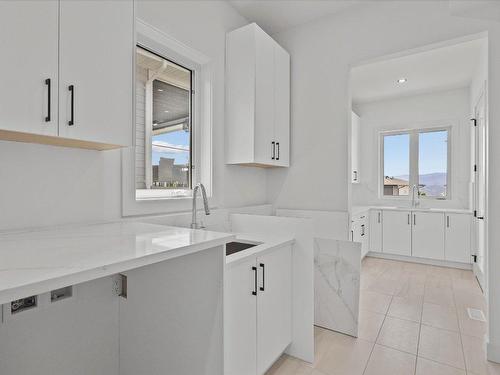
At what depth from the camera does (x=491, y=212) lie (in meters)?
1.99

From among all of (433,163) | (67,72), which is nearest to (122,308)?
(67,72)

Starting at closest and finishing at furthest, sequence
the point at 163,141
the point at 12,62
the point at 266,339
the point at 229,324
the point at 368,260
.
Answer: the point at 12,62 < the point at 229,324 < the point at 266,339 < the point at 163,141 < the point at 368,260

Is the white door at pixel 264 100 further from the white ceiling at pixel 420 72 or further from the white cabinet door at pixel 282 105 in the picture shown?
the white ceiling at pixel 420 72

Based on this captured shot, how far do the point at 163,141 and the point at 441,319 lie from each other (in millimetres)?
2765

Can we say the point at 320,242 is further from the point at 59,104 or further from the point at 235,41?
the point at 59,104

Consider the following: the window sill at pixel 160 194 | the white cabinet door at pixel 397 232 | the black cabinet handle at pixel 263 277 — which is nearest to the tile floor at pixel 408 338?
the black cabinet handle at pixel 263 277

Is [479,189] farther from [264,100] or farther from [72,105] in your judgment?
[72,105]

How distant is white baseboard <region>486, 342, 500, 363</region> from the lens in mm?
1912

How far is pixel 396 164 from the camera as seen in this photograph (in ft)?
16.7

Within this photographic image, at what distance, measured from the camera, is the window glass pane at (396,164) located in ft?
16.4

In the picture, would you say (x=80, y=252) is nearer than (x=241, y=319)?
Yes

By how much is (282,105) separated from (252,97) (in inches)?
18.9

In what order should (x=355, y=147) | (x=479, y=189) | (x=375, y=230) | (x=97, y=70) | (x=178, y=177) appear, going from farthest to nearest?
1. (x=355, y=147)
2. (x=375, y=230)
3. (x=479, y=189)
4. (x=178, y=177)
5. (x=97, y=70)

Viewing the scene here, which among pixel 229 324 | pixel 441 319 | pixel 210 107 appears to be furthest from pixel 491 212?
pixel 210 107
